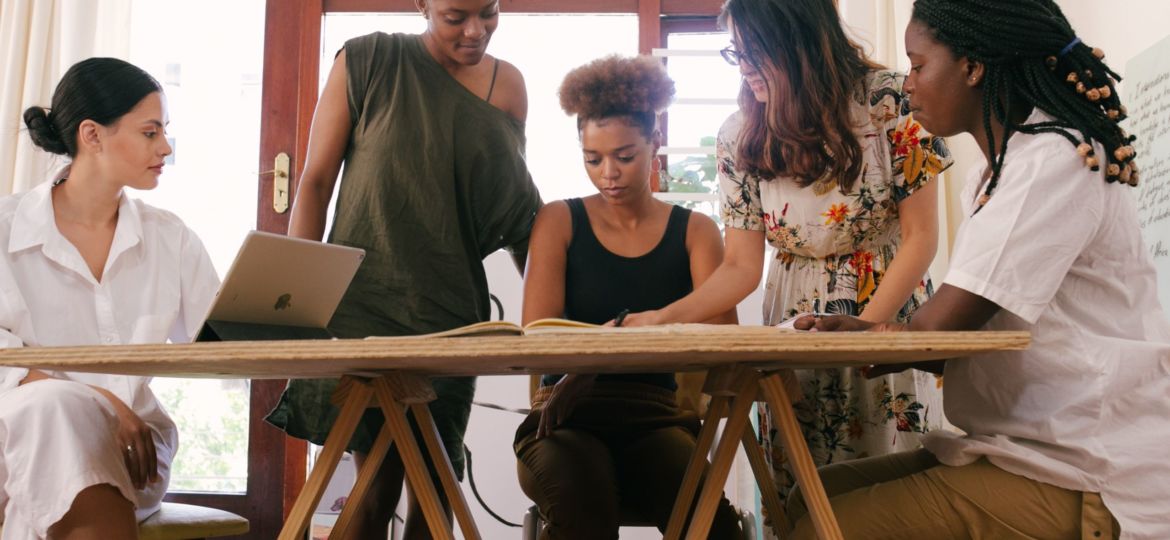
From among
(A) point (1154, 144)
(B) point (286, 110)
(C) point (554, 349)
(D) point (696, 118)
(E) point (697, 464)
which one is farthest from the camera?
(B) point (286, 110)

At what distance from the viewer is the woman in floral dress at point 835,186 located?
1.67m

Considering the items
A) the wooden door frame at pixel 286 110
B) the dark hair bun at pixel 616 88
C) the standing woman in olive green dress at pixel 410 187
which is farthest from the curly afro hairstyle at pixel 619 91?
the wooden door frame at pixel 286 110

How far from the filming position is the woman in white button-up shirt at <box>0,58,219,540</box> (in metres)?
1.59

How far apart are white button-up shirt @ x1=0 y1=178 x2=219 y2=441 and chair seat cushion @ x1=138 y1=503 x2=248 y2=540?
132 mm

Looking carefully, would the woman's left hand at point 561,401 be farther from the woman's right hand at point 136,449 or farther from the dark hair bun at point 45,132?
the dark hair bun at point 45,132

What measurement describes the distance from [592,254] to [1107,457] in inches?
39.6

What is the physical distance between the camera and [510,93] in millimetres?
2008

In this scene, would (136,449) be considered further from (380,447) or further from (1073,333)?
(1073,333)

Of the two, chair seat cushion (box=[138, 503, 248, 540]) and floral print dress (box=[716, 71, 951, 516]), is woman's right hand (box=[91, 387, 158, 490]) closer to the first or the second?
chair seat cushion (box=[138, 503, 248, 540])

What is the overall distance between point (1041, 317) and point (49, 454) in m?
1.41

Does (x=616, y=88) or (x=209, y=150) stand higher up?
(x=209, y=150)

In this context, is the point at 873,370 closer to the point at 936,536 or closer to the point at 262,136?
the point at 936,536

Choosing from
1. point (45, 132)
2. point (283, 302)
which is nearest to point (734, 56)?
point (283, 302)

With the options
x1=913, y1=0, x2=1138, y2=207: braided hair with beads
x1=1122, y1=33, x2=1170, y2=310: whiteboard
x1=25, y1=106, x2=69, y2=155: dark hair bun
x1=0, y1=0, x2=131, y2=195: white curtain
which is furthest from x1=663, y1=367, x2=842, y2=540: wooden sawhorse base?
x1=0, y1=0, x2=131, y2=195: white curtain
